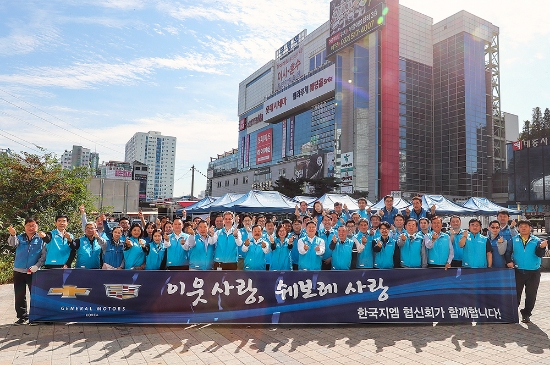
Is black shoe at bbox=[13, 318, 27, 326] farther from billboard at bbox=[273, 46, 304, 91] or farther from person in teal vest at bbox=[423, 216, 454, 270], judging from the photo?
billboard at bbox=[273, 46, 304, 91]

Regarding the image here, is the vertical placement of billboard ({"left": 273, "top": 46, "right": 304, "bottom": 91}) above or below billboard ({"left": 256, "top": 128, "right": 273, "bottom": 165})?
above

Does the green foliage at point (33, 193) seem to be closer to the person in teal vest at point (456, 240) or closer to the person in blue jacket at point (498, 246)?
the person in teal vest at point (456, 240)

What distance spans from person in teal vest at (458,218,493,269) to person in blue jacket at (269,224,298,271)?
3.24 m

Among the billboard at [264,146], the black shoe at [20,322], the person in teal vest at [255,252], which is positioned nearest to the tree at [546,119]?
the billboard at [264,146]

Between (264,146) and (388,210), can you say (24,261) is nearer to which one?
(388,210)

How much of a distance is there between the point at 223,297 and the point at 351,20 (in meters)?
50.6

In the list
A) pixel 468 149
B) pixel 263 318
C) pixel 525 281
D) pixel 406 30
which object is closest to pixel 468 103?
pixel 468 149

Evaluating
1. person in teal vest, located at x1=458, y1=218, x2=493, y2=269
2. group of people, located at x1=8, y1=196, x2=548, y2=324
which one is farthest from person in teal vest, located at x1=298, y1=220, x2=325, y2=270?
person in teal vest, located at x1=458, y1=218, x2=493, y2=269

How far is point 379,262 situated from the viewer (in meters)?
7.21

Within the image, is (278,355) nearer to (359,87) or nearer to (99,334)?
(99,334)

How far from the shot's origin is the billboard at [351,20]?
4566cm

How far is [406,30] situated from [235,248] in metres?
51.7

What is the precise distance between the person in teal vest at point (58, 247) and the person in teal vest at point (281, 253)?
12.1 ft

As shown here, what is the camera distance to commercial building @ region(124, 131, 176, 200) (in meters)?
139
